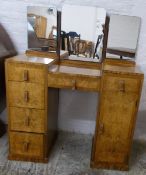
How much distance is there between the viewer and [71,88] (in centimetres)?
157

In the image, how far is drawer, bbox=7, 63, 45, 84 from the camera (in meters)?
1.52

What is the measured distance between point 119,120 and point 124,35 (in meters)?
0.73

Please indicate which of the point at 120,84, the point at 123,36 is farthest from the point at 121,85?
the point at 123,36

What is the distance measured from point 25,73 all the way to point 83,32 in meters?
0.65

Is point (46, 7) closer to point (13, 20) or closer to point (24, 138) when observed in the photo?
point (13, 20)

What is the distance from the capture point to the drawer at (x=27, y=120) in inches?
64.9

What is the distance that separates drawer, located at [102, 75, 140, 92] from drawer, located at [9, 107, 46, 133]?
1.72 ft

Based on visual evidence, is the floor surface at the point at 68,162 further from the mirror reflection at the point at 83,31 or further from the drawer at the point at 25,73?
the mirror reflection at the point at 83,31

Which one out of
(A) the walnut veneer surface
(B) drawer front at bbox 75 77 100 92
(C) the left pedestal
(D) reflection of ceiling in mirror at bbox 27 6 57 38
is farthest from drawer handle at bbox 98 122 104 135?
(D) reflection of ceiling in mirror at bbox 27 6 57 38

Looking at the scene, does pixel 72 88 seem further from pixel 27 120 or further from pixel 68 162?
pixel 68 162

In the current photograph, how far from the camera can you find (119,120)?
5.28 ft

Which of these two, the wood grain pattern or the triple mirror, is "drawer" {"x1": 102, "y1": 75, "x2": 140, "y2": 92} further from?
the triple mirror

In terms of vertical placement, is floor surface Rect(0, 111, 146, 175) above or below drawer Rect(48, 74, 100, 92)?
below

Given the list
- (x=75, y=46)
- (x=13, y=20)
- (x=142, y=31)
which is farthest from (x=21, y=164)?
(x=142, y=31)
